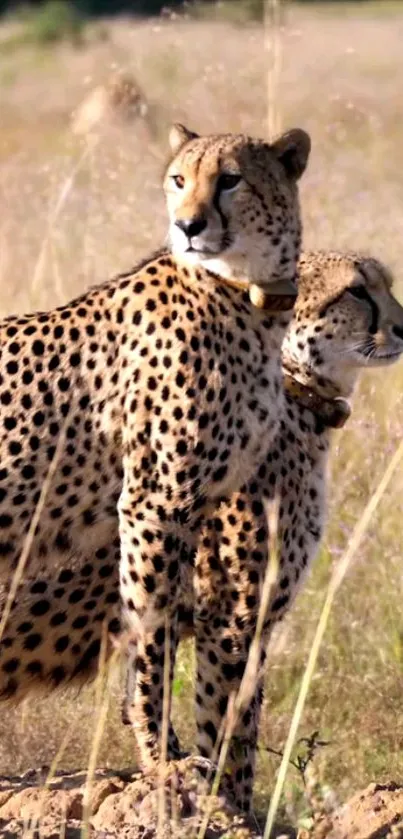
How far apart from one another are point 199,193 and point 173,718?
1232 mm

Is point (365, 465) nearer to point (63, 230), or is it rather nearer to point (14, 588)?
point (14, 588)

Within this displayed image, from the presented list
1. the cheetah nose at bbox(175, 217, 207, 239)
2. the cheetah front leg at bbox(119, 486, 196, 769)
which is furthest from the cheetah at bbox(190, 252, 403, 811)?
the cheetah nose at bbox(175, 217, 207, 239)

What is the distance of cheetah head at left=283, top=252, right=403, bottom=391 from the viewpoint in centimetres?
388

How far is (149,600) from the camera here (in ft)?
11.5

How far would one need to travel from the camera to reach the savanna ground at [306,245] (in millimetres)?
4105

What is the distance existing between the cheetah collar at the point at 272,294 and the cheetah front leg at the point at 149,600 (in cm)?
40

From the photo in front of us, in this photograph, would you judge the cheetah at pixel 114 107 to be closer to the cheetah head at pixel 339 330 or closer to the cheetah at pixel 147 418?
the cheetah head at pixel 339 330

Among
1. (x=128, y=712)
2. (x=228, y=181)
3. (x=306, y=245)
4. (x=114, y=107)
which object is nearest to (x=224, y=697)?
(x=128, y=712)

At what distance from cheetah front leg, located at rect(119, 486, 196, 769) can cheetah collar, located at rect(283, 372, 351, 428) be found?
19.7 inches

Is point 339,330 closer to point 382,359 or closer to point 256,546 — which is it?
point 382,359

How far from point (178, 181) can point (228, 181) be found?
99 millimetres

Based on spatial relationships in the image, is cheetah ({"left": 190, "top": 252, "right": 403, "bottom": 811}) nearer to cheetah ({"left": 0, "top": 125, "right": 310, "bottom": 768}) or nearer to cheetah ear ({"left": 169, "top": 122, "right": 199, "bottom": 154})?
cheetah ({"left": 0, "top": 125, "right": 310, "bottom": 768})

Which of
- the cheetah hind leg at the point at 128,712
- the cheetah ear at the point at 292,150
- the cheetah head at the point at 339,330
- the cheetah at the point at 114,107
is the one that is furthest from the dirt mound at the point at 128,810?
the cheetah at the point at 114,107

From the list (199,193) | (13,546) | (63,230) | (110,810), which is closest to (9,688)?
(13,546)
